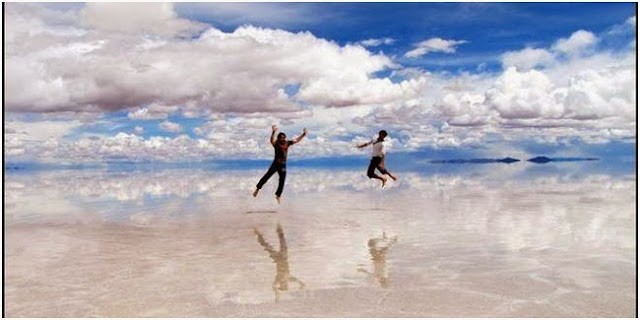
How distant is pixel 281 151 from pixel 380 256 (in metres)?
7.95

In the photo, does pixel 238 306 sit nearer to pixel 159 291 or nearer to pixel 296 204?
pixel 159 291

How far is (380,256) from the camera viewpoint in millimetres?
9469

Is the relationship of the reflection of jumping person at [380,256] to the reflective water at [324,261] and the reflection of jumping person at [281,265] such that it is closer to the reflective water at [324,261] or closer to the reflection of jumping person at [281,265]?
the reflective water at [324,261]

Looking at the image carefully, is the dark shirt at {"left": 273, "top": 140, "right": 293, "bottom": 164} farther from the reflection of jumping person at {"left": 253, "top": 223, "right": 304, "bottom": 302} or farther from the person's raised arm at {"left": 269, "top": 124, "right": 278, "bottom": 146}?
the reflection of jumping person at {"left": 253, "top": 223, "right": 304, "bottom": 302}

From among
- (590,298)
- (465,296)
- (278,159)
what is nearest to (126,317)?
(465,296)

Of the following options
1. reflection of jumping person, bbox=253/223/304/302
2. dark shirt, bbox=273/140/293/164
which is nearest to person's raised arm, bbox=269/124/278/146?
dark shirt, bbox=273/140/293/164

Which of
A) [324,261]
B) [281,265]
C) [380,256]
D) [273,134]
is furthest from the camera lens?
[273,134]

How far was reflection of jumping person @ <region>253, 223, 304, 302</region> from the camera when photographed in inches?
Result: 300

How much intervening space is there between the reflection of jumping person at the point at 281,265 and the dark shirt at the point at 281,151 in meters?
5.03

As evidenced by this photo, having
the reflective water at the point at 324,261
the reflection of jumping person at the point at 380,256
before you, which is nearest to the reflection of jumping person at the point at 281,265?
the reflective water at the point at 324,261

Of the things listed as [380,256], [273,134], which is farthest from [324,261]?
[273,134]

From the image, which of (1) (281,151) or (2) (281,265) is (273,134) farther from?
(2) (281,265)

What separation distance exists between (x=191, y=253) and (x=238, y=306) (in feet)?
11.0

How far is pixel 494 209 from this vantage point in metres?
16.0
